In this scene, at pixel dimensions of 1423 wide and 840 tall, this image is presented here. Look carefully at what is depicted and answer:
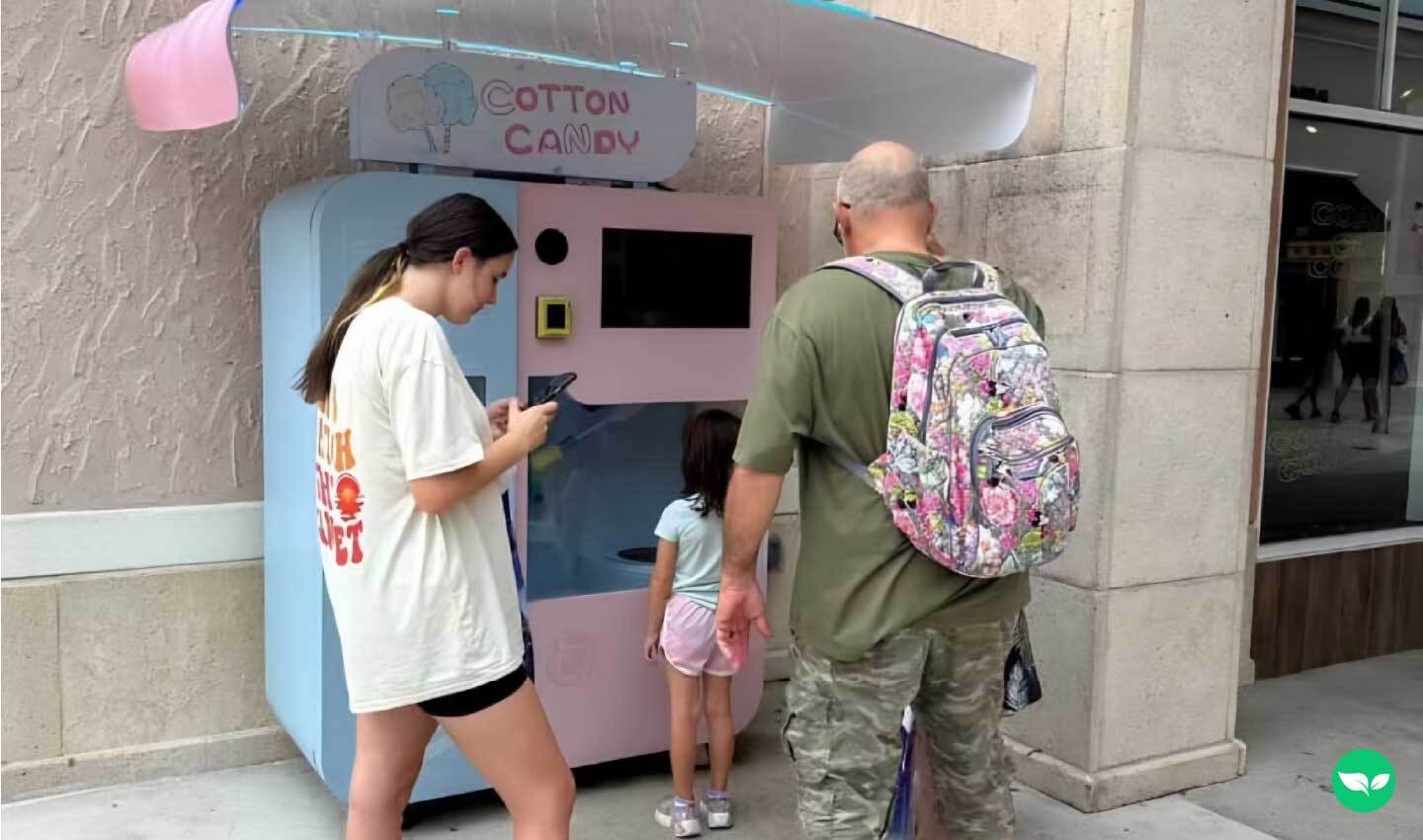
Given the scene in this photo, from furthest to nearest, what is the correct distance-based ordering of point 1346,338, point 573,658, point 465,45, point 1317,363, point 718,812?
point 1346,338 → point 1317,363 → point 465,45 → point 573,658 → point 718,812

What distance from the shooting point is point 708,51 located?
3.71 metres

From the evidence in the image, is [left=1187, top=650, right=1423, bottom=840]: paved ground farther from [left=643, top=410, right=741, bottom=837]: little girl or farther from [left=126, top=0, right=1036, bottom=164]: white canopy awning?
[left=126, top=0, right=1036, bottom=164]: white canopy awning

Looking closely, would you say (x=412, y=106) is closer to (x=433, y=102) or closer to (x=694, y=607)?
(x=433, y=102)

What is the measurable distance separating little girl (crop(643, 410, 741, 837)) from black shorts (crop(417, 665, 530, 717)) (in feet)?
3.83

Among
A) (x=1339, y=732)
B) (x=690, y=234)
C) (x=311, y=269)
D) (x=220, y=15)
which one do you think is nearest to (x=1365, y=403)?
(x=1339, y=732)

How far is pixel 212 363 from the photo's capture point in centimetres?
380

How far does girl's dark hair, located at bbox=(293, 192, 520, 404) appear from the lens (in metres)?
2.36

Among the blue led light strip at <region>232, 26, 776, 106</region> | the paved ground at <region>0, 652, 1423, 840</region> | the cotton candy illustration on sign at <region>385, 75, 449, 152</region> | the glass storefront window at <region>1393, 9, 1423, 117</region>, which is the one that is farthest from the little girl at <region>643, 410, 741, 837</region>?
the glass storefront window at <region>1393, 9, 1423, 117</region>

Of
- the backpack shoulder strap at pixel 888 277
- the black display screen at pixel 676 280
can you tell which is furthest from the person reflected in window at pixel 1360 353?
the backpack shoulder strap at pixel 888 277

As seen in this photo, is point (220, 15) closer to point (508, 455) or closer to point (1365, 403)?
point (508, 455)

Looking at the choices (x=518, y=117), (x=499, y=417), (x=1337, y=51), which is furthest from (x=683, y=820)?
(x=1337, y=51)

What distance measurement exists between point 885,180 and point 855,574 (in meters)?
0.82

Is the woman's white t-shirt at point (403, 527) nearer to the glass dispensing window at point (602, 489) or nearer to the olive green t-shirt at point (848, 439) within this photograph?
the olive green t-shirt at point (848, 439)

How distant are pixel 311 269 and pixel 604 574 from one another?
1509 mm
